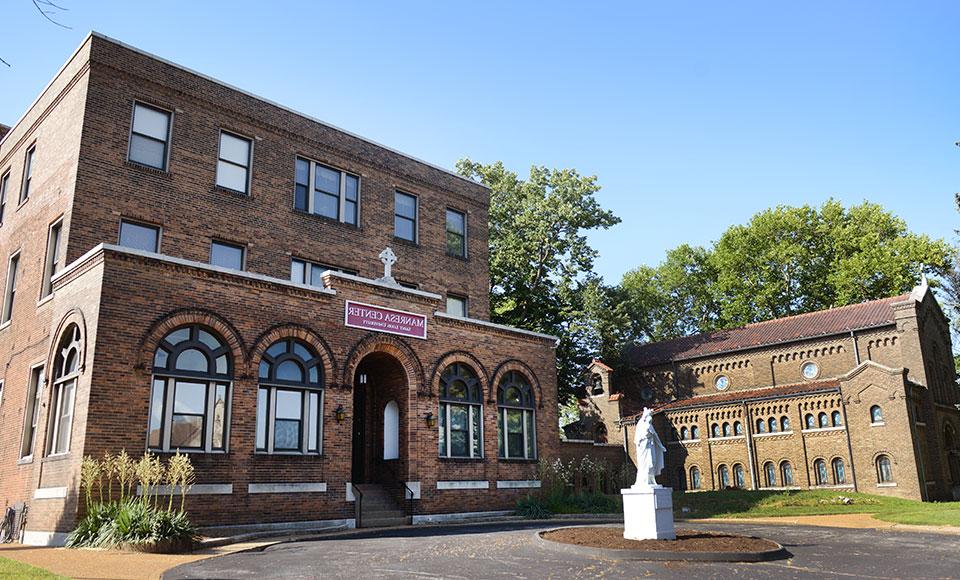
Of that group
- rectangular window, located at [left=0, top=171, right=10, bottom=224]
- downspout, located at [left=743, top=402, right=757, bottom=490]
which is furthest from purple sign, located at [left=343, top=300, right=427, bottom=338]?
downspout, located at [left=743, top=402, right=757, bottom=490]

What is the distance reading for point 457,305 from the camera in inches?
1078

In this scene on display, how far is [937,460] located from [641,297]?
80.2ft

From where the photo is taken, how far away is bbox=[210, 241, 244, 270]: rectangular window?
21.0m

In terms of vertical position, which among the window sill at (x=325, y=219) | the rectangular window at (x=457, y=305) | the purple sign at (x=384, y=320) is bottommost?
the purple sign at (x=384, y=320)

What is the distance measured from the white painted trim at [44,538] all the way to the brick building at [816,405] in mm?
31261

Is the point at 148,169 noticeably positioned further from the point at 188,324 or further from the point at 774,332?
the point at 774,332

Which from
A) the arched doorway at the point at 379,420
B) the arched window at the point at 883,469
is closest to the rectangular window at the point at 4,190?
the arched doorway at the point at 379,420

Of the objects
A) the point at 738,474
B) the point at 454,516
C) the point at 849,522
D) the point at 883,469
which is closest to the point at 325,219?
the point at 454,516

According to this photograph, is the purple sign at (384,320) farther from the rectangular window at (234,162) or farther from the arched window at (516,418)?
the rectangular window at (234,162)

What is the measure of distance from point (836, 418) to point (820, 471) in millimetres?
2667

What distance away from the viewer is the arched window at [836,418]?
34406 mm

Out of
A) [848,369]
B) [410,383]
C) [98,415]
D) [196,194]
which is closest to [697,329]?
[848,369]

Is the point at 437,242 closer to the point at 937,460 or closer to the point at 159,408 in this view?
the point at 159,408

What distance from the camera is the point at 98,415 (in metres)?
14.6
